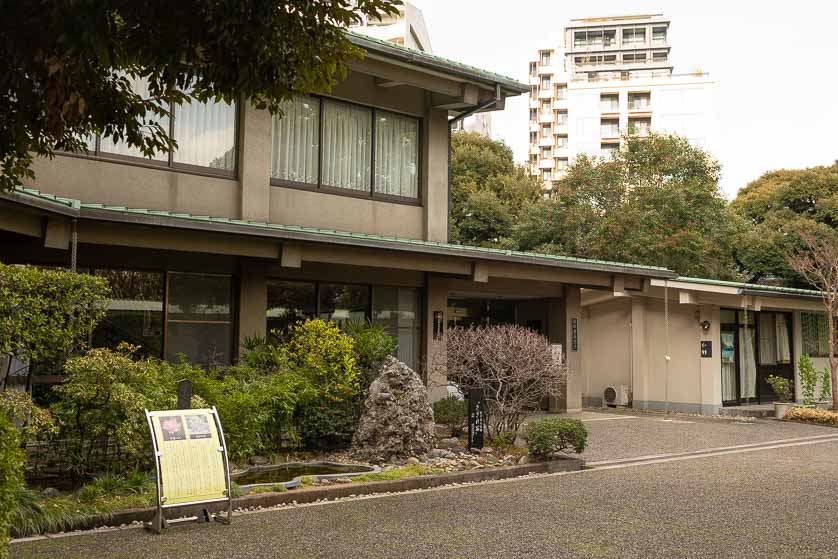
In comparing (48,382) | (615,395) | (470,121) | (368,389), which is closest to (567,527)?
(368,389)

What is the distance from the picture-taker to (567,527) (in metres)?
7.87

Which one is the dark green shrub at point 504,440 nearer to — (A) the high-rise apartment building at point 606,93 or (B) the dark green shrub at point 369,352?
(B) the dark green shrub at point 369,352

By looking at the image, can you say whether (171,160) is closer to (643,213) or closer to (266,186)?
(266,186)

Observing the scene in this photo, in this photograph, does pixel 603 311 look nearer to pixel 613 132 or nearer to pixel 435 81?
pixel 435 81

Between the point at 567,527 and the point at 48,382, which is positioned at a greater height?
the point at 48,382

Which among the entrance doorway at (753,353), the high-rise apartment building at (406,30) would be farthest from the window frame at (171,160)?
the high-rise apartment building at (406,30)

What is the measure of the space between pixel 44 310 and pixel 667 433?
11.8 m

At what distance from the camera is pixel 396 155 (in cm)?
1638

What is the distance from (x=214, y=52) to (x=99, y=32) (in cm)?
93

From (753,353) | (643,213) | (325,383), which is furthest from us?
(643,213)

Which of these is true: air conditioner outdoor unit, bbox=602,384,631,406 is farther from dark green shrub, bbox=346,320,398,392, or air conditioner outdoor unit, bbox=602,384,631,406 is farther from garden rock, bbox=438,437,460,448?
dark green shrub, bbox=346,320,398,392

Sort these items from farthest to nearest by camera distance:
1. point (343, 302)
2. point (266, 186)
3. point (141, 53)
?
point (343, 302) → point (266, 186) → point (141, 53)

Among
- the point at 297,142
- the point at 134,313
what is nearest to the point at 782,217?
the point at 297,142

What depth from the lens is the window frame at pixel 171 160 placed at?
1241 cm
